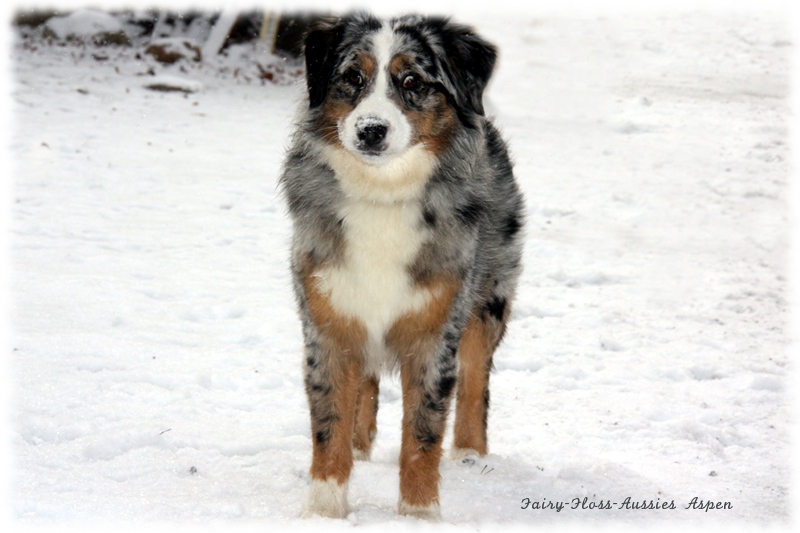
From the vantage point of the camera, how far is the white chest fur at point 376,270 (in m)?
3.87

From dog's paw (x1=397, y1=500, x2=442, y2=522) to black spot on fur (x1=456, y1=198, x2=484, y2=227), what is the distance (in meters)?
1.39

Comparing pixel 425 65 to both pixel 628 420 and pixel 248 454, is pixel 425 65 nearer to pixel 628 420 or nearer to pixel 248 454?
pixel 248 454

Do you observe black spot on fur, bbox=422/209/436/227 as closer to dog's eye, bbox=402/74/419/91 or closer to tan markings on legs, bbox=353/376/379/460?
dog's eye, bbox=402/74/419/91

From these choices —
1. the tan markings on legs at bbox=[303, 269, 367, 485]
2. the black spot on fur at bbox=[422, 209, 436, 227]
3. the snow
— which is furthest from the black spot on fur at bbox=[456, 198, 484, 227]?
the snow

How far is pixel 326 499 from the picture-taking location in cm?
388

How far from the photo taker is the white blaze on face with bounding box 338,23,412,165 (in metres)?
3.65

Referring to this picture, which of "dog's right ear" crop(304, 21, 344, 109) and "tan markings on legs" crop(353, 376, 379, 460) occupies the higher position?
"dog's right ear" crop(304, 21, 344, 109)

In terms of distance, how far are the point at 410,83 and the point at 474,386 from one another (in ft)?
6.37

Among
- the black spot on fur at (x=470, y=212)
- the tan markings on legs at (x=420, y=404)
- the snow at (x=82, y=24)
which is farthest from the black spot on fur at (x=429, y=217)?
the snow at (x=82, y=24)

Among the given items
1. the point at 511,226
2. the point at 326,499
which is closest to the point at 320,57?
the point at 511,226

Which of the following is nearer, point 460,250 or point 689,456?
point 460,250

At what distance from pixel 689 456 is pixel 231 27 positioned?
14.7 m

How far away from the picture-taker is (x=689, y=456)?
4898 millimetres

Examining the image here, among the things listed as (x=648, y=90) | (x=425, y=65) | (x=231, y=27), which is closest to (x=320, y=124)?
(x=425, y=65)
